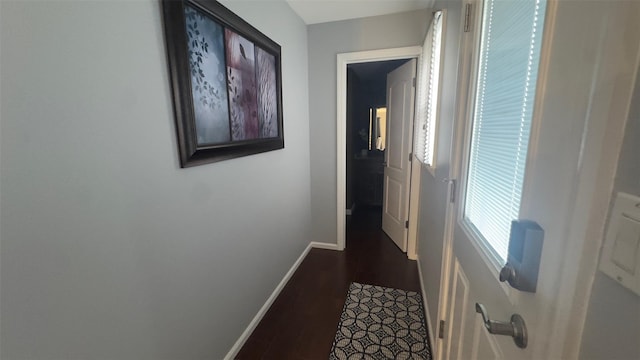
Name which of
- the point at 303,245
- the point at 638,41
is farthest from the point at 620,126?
the point at 303,245

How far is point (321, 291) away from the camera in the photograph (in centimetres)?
226

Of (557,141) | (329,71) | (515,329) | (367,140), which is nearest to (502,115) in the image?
(557,141)

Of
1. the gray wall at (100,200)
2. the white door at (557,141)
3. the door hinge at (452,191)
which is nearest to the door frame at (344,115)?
the gray wall at (100,200)

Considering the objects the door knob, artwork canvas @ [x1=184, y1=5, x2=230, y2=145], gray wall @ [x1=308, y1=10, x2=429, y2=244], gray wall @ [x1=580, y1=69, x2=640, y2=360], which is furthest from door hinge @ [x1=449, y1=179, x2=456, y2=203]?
gray wall @ [x1=308, y1=10, x2=429, y2=244]

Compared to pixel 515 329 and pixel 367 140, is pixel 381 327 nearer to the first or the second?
pixel 515 329

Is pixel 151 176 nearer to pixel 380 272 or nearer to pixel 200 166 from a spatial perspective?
pixel 200 166

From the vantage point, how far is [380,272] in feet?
8.34

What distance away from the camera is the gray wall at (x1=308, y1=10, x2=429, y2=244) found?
2.41 metres

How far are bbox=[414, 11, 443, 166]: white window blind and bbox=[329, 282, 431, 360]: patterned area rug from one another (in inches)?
44.3

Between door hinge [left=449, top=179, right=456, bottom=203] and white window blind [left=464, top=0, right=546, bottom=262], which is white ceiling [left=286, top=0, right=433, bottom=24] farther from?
door hinge [left=449, top=179, right=456, bottom=203]

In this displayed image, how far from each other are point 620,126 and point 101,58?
1221 mm

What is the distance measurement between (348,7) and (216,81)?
157 centimetres

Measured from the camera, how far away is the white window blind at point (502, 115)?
0.58 metres

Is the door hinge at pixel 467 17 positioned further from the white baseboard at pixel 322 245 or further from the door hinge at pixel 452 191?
Result: the white baseboard at pixel 322 245
